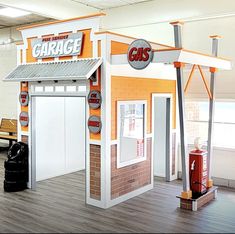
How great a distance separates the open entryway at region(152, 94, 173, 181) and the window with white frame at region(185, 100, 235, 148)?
607 millimetres

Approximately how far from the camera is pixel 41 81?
719 centimetres

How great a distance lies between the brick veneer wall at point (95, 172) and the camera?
6.39 meters

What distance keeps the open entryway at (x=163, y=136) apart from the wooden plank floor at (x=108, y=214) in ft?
3.45

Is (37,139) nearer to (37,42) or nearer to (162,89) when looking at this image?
(37,42)

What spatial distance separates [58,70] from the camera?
661 cm

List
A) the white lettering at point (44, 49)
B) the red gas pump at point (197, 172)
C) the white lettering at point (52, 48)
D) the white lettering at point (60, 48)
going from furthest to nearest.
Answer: the white lettering at point (44, 49) → the white lettering at point (52, 48) → the white lettering at point (60, 48) → the red gas pump at point (197, 172)

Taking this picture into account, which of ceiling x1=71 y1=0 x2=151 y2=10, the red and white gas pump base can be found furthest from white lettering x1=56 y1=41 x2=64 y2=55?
the red and white gas pump base

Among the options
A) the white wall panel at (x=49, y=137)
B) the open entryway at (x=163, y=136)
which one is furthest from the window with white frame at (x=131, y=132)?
the white wall panel at (x=49, y=137)

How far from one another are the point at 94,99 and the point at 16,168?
7.92 feet

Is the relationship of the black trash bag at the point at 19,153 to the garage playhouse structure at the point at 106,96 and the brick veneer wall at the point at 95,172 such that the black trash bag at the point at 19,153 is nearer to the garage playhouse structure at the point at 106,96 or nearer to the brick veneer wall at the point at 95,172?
the garage playhouse structure at the point at 106,96

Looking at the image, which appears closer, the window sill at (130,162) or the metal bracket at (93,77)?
the metal bracket at (93,77)

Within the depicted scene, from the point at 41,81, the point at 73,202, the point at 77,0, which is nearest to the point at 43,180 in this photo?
the point at 73,202

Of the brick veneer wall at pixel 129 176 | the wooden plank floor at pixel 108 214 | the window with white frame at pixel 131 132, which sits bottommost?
the wooden plank floor at pixel 108 214

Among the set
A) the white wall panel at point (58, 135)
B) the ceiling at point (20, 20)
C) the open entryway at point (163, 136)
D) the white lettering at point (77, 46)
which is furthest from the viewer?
the ceiling at point (20, 20)
